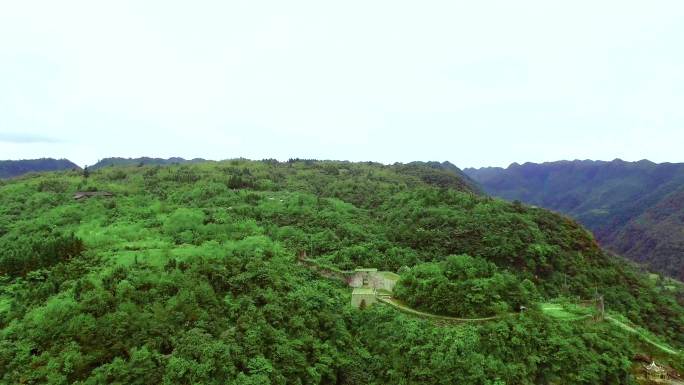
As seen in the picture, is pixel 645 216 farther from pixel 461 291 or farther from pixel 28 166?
pixel 28 166

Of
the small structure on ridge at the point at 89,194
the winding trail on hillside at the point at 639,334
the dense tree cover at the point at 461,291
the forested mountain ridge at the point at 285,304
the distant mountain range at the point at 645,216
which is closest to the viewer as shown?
the forested mountain ridge at the point at 285,304

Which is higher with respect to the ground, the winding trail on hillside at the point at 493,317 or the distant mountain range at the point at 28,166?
the distant mountain range at the point at 28,166

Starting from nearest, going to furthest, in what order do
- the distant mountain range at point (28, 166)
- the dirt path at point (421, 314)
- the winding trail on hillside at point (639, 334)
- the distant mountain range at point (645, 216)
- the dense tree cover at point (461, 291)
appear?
1. the dirt path at point (421, 314)
2. the winding trail on hillside at point (639, 334)
3. the dense tree cover at point (461, 291)
4. the distant mountain range at point (645, 216)
5. the distant mountain range at point (28, 166)

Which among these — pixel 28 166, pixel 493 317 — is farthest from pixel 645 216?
pixel 28 166

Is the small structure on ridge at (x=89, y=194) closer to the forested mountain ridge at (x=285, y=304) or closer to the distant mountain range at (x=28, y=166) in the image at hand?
the forested mountain ridge at (x=285, y=304)

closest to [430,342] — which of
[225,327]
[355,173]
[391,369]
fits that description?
[391,369]

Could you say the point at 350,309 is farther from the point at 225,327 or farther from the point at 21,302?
the point at 21,302

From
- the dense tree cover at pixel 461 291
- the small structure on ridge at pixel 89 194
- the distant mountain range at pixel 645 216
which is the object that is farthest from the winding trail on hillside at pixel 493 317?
the distant mountain range at pixel 645 216
